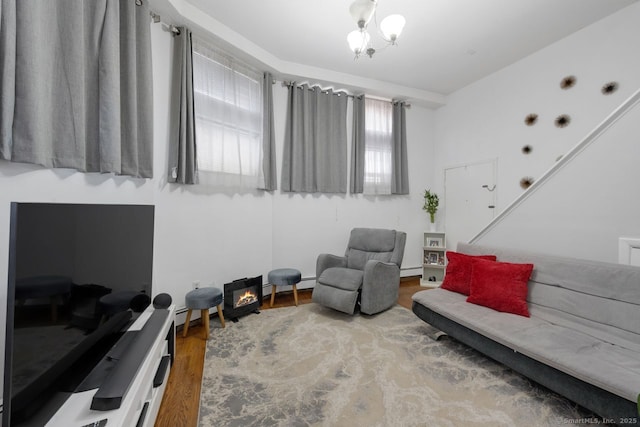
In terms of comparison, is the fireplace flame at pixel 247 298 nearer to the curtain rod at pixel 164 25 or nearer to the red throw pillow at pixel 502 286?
the red throw pillow at pixel 502 286

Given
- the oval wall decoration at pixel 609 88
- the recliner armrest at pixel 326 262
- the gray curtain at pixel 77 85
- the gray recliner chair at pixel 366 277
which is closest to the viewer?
the gray curtain at pixel 77 85

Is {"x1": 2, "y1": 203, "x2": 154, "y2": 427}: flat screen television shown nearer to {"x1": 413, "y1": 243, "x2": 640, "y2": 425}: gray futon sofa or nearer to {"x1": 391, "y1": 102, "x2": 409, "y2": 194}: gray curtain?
{"x1": 413, "y1": 243, "x2": 640, "y2": 425}: gray futon sofa

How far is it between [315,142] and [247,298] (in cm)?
221

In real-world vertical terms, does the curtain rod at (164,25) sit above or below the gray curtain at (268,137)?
above

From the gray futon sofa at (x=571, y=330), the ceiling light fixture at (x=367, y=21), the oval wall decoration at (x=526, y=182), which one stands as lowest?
the gray futon sofa at (x=571, y=330)

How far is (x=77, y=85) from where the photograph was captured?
1.45 m

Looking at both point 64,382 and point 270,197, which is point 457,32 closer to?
point 270,197

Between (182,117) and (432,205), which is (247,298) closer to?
(182,117)

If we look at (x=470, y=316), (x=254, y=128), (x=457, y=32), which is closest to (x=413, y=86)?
(x=457, y=32)

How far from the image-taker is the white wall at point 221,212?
1475 millimetres

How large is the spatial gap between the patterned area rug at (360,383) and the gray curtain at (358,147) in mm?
2088

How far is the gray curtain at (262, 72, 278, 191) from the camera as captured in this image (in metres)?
3.17

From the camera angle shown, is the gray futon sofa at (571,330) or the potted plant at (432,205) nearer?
the gray futon sofa at (571,330)

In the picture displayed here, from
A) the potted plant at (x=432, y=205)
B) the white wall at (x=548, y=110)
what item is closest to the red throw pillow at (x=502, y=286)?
the white wall at (x=548, y=110)
